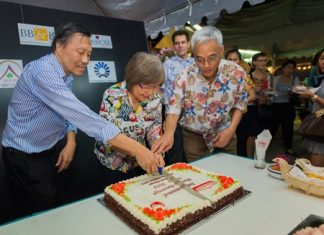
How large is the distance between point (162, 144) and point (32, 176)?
2.50 ft

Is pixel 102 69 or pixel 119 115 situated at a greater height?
pixel 102 69

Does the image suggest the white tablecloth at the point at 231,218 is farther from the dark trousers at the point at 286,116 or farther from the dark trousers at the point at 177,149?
the dark trousers at the point at 286,116

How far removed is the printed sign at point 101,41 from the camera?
9.07 ft

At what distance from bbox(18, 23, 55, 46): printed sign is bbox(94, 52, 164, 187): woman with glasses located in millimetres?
1262

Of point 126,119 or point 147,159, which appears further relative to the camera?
point 126,119

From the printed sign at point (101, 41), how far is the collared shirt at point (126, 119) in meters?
1.33

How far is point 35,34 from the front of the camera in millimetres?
2416

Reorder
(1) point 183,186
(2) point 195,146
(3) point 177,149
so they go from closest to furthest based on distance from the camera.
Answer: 1. (1) point 183,186
2. (2) point 195,146
3. (3) point 177,149

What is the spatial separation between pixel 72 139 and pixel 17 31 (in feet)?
3.98

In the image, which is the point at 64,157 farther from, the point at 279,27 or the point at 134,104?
the point at 279,27

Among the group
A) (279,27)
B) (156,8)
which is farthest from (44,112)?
(279,27)

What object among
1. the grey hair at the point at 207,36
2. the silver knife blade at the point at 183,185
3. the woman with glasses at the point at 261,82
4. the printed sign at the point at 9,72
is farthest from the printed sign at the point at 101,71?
the woman with glasses at the point at 261,82

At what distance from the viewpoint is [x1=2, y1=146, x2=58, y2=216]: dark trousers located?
1518mm

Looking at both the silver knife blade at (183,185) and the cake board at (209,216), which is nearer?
the cake board at (209,216)
